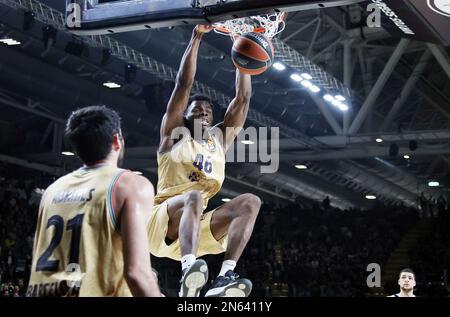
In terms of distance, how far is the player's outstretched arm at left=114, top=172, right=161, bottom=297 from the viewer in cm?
283

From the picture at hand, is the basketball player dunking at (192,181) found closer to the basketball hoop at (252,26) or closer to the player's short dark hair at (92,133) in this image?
the basketball hoop at (252,26)

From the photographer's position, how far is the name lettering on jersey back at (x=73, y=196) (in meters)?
3.00

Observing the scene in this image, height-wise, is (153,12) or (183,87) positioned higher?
(153,12)

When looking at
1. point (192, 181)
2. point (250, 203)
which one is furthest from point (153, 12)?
point (250, 203)

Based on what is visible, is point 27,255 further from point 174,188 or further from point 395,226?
point 174,188

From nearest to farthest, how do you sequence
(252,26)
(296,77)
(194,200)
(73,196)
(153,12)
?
(73,196) < (194,200) < (153,12) < (252,26) < (296,77)

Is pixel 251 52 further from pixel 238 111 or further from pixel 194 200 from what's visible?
pixel 194 200

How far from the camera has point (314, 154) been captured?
17359mm

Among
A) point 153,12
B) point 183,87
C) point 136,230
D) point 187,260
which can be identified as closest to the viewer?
→ point 136,230

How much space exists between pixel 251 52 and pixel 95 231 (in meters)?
2.84

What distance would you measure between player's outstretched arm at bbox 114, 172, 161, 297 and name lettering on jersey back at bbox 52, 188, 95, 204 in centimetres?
13

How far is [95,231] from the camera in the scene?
9.70 feet
